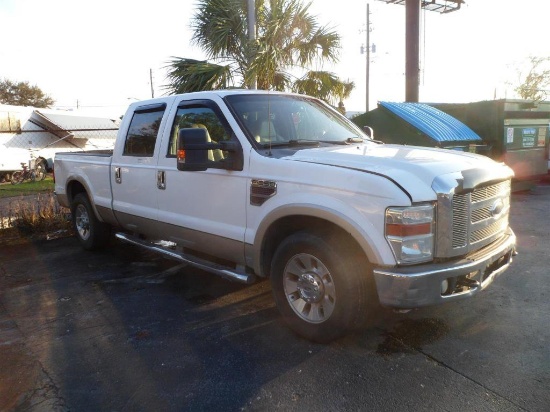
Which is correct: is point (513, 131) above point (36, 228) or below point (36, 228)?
above

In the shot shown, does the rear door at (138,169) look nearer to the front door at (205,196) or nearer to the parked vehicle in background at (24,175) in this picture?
the front door at (205,196)

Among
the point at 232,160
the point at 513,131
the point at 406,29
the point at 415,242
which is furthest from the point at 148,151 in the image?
the point at 406,29

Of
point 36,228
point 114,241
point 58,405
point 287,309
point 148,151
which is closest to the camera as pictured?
point 58,405

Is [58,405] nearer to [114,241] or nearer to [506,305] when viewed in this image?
[506,305]

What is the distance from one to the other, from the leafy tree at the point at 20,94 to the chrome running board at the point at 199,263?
4125cm

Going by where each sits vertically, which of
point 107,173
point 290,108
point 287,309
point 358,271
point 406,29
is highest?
point 406,29

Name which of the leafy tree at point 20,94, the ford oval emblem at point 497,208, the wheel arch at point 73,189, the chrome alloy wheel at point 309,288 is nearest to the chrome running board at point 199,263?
the chrome alloy wheel at point 309,288

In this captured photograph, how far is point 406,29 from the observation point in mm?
15477

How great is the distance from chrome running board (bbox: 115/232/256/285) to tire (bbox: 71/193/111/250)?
79 cm

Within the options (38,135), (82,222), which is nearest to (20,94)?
(38,135)

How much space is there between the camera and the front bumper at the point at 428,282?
306 cm

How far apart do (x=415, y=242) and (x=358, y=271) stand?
1.54ft

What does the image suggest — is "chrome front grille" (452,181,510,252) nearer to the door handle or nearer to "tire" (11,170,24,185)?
the door handle

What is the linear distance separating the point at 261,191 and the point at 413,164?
1.19m
